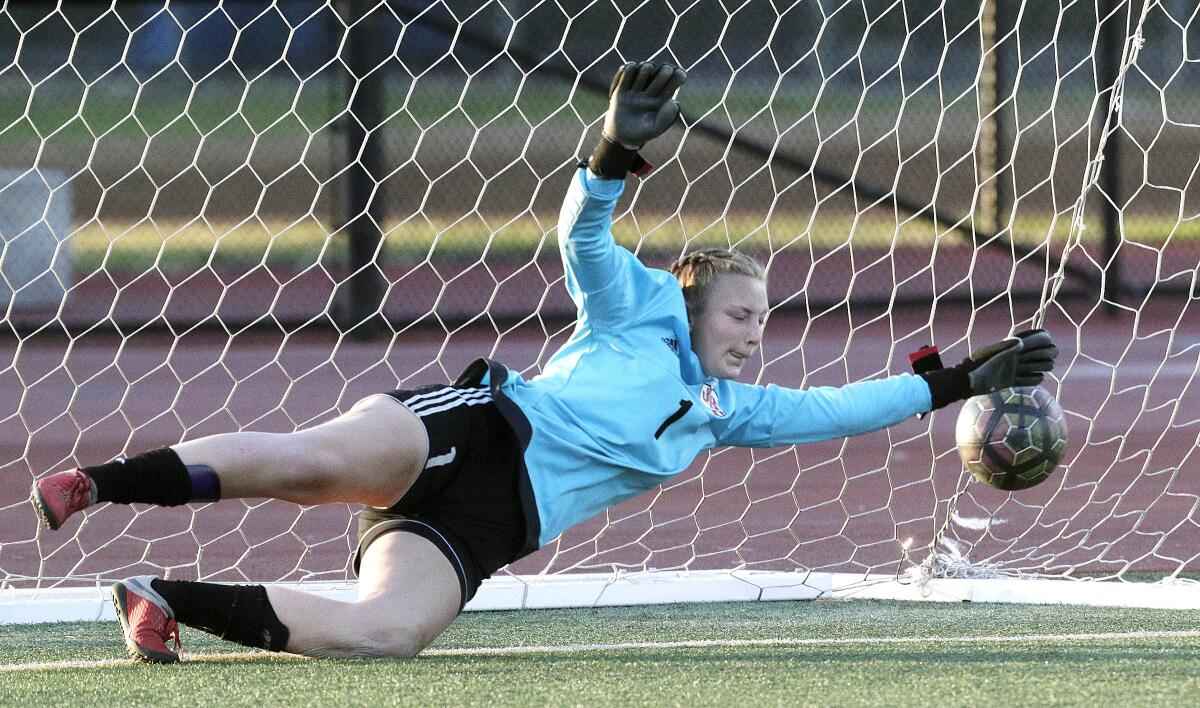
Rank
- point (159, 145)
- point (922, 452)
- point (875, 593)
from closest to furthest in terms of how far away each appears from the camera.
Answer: point (875, 593) → point (922, 452) → point (159, 145)

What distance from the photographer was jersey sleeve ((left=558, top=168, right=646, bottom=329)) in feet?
12.1

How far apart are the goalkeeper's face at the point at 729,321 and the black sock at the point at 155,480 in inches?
50.2

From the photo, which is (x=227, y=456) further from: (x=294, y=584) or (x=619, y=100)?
(x=294, y=584)

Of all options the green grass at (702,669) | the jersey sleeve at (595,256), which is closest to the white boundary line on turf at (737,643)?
the green grass at (702,669)

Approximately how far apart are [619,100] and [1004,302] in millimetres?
8296

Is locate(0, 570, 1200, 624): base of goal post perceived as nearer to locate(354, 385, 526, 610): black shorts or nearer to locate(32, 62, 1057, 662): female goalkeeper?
locate(32, 62, 1057, 662): female goalkeeper

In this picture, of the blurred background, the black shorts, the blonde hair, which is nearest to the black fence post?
the blurred background

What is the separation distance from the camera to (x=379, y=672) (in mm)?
3393

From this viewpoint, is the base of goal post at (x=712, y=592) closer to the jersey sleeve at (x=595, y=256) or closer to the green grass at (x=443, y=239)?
the jersey sleeve at (x=595, y=256)

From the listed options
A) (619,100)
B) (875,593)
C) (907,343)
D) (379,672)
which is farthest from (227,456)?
(907,343)

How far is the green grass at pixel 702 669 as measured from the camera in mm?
3139

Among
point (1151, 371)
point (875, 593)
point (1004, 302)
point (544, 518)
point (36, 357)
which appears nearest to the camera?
point (544, 518)

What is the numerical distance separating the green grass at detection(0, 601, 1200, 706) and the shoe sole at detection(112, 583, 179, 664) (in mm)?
34

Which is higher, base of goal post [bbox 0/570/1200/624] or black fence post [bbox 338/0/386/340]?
base of goal post [bbox 0/570/1200/624]
